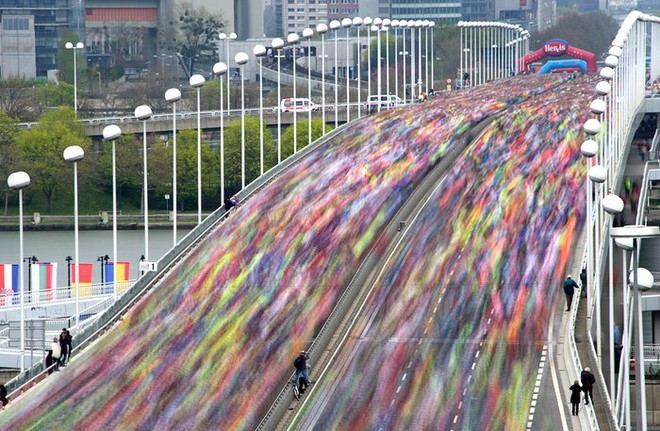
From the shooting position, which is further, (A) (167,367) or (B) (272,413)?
(A) (167,367)

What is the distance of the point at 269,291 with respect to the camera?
5969 cm

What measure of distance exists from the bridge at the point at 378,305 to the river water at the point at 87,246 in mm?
25141

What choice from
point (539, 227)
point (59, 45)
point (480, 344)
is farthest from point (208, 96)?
point (480, 344)

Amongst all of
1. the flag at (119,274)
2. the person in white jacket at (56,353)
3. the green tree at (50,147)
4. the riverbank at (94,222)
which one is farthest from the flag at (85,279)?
the green tree at (50,147)

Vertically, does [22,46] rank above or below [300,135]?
above

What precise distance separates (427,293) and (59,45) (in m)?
141

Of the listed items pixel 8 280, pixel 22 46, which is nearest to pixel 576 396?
pixel 8 280

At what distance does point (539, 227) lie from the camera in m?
67.4

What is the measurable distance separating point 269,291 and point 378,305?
348cm

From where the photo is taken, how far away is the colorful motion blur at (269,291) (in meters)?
48.8

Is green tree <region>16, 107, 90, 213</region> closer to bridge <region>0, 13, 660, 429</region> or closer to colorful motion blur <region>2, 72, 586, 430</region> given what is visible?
colorful motion blur <region>2, 72, 586, 430</region>

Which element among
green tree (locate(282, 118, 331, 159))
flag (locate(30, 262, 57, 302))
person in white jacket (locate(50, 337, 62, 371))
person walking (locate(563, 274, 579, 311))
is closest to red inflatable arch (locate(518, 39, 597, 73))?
green tree (locate(282, 118, 331, 159))

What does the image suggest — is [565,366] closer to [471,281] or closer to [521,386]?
[521,386]

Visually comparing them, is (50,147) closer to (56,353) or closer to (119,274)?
(119,274)
